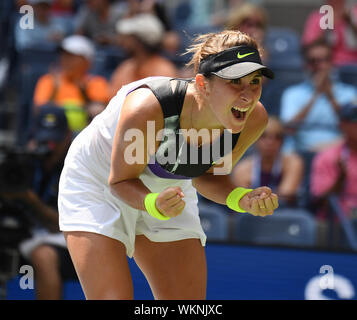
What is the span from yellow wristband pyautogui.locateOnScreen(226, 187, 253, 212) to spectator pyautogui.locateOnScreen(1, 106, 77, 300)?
1.74m

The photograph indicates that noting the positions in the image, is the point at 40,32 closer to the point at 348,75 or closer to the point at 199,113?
the point at 348,75

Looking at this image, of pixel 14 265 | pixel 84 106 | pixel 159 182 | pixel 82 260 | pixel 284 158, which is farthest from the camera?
pixel 84 106

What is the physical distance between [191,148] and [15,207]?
1858 millimetres

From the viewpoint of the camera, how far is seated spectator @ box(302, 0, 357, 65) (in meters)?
5.75

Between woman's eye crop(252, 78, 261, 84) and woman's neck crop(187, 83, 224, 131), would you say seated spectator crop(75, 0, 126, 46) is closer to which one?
woman's neck crop(187, 83, 224, 131)

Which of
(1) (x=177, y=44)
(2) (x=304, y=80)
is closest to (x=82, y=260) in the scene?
(2) (x=304, y=80)

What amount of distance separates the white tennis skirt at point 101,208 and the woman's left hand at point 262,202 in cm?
39

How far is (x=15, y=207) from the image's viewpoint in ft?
13.8

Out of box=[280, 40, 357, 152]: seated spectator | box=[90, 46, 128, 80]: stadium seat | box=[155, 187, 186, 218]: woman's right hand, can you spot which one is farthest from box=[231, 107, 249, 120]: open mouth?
box=[90, 46, 128, 80]: stadium seat

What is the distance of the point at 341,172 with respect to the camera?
450 cm

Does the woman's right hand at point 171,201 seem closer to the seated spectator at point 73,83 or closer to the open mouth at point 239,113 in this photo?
the open mouth at point 239,113

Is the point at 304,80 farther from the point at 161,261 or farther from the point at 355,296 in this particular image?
the point at 161,261

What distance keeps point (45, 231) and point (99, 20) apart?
2.93m

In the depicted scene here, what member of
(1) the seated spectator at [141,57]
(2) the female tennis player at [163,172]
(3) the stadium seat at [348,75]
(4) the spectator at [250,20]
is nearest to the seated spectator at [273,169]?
(1) the seated spectator at [141,57]
